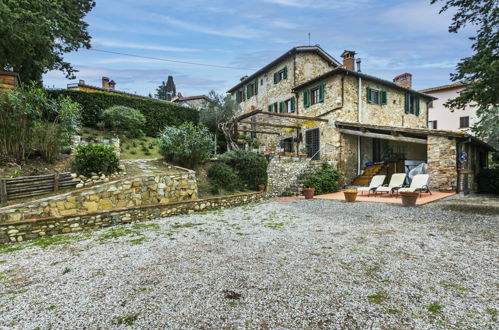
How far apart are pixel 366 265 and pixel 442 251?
5.28ft

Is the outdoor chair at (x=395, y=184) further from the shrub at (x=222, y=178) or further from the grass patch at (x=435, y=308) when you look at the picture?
the grass patch at (x=435, y=308)

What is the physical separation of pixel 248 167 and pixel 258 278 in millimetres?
7588

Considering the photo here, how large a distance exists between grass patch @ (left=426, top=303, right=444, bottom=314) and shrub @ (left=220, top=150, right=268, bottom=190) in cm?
830

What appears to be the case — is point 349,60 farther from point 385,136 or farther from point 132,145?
point 132,145

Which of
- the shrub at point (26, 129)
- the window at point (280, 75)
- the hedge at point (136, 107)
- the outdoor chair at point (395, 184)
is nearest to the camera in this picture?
the shrub at point (26, 129)

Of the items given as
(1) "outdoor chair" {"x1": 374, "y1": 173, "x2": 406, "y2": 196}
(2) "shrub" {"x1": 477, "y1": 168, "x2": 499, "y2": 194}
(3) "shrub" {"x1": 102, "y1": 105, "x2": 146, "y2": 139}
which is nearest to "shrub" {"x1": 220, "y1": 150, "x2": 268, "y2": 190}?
(1) "outdoor chair" {"x1": 374, "y1": 173, "x2": 406, "y2": 196}

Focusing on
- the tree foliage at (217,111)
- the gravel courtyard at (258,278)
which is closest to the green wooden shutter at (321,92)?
the tree foliage at (217,111)

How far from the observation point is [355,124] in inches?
492

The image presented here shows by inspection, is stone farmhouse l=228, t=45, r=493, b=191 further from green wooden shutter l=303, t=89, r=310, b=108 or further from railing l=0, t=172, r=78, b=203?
railing l=0, t=172, r=78, b=203

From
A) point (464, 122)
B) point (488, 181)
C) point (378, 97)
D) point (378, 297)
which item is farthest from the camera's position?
point (464, 122)

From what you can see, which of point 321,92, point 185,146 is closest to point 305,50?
point 321,92

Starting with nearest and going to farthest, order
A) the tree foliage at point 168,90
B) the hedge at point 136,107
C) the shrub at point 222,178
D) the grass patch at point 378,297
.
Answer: the grass patch at point 378,297 < the shrub at point 222,178 < the hedge at point 136,107 < the tree foliage at point 168,90

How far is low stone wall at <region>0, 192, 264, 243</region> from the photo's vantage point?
4.93 meters

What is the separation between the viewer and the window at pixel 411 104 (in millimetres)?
16716
